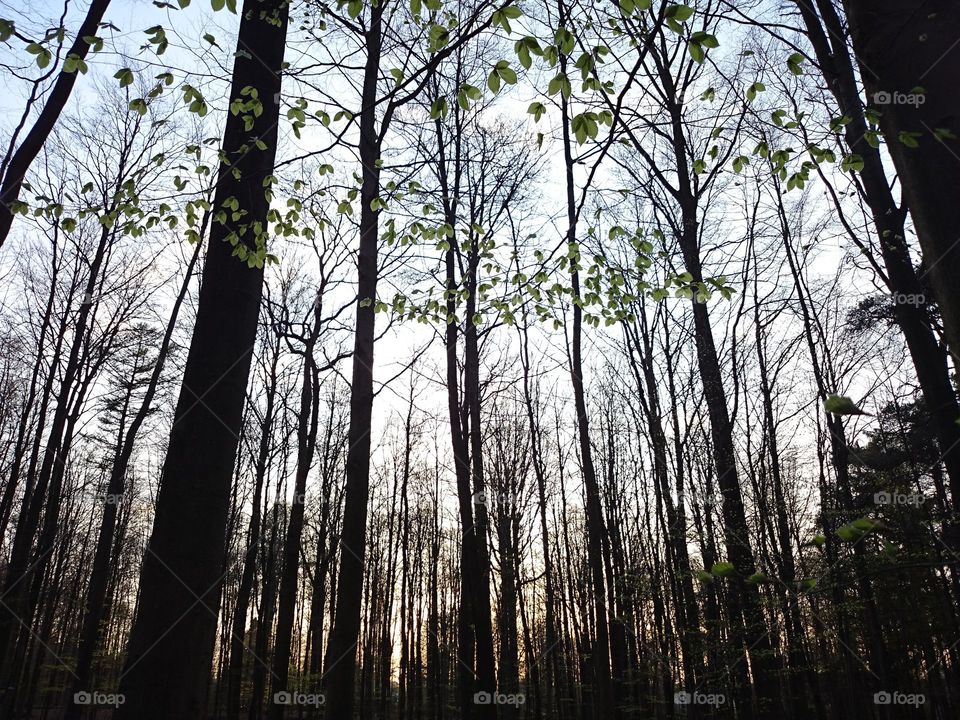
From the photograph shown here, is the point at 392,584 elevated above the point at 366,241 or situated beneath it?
situated beneath

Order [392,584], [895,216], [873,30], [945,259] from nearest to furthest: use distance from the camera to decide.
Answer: [945,259] → [873,30] → [895,216] → [392,584]

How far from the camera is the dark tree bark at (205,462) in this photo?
2.17m

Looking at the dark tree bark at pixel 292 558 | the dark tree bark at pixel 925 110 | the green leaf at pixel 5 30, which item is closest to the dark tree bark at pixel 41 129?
the green leaf at pixel 5 30

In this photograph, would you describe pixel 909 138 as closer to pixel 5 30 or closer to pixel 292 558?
pixel 5 30

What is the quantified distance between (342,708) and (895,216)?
6.78 metres

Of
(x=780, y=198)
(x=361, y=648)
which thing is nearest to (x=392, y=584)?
(x=361, y=648)

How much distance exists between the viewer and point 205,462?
2.44 m

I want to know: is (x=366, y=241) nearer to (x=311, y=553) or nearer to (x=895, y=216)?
(x=895, y=216)

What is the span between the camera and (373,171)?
21.5ft

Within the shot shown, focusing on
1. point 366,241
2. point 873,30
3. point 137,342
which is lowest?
point 873,30

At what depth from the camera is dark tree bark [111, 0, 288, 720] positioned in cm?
217

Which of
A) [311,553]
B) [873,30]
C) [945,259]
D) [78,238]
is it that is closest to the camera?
[945,259]

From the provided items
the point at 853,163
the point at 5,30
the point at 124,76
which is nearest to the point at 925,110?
the point at 853,163

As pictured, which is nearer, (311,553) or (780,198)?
(780,198)
